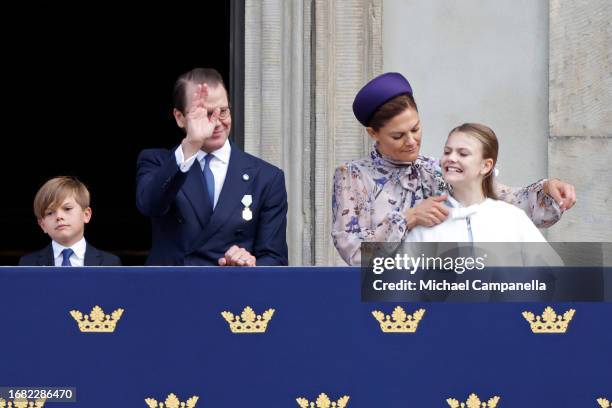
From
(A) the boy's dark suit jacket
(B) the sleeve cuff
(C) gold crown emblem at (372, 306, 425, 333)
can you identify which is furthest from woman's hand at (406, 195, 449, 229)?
(A) the boy's dark suit jacket

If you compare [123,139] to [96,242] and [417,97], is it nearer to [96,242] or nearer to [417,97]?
[96,242]

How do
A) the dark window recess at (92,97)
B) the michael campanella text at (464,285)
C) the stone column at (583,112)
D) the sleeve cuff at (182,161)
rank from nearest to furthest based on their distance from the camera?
the michael campanella text at (464,285) → the sleeve cuff at (182,161) → the stone column at (583,112) → the dark window recess at (92,97)

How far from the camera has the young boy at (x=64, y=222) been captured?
6.11m

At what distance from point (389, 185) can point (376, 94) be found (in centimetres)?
38

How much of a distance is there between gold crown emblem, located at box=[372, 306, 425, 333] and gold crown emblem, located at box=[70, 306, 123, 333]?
0.99 m

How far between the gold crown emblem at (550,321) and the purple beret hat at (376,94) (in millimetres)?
1053

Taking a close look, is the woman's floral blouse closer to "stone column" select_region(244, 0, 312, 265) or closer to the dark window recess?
"stone column" select_region(244, 0, 312, 265)

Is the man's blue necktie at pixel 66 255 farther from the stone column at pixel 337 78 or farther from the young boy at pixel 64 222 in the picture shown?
the stone column at pixel 337 78

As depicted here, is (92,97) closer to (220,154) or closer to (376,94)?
(220,154)

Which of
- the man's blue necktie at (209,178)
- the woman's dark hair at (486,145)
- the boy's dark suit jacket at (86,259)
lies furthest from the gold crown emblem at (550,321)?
the boy's dark suit jacket at (86,259)

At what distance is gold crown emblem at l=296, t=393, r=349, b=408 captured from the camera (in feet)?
17.9

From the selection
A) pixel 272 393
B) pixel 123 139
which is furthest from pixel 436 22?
pixel 123 139

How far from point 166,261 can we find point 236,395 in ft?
2.67

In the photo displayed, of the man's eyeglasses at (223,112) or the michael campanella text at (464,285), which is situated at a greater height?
the man's eyeglasses at (223,112)
